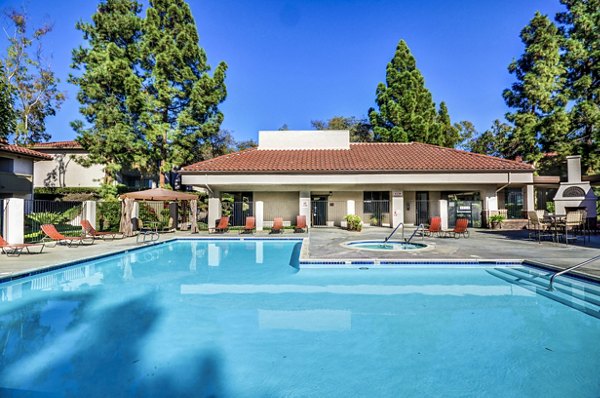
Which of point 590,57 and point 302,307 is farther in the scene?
point 590,57

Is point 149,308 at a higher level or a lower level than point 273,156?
lower

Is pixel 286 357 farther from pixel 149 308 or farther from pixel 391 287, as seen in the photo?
pixel 391 287

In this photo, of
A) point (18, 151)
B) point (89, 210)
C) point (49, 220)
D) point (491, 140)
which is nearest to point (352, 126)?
point (491, 140)

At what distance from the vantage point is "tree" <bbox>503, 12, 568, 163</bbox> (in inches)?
944

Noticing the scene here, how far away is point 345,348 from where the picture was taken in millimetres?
4473

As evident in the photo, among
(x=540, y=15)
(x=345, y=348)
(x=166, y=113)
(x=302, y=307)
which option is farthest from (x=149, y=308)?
(x=540, y=15)

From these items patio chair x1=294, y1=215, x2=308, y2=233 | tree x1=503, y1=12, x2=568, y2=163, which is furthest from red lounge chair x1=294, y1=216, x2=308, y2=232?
tree x1=503, y1=12, x2=568, y2=163

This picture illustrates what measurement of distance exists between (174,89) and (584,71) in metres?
32.4

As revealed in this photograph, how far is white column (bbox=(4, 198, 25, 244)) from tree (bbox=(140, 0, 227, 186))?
1078 centimetres

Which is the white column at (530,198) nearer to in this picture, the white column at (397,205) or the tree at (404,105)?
the white column at (397,205)

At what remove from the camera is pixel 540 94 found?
960 inches

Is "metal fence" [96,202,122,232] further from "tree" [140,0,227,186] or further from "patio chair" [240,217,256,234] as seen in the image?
"patio chair" [240,217,256,234]

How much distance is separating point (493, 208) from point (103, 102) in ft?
92.2

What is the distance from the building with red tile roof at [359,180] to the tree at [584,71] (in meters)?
6.53
